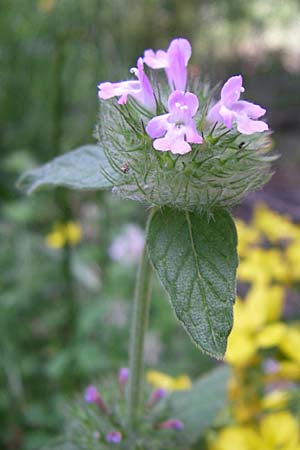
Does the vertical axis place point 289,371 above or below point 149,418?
below

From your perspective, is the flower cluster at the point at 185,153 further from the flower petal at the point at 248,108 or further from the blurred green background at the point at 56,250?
the blurred green background at the point at 56,250

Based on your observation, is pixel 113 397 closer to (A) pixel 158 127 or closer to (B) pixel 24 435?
(A) pixel 158 127

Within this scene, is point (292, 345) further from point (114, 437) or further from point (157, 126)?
point (157, 126)

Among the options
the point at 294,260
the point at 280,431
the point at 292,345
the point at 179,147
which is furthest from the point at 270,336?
the point at 179,147

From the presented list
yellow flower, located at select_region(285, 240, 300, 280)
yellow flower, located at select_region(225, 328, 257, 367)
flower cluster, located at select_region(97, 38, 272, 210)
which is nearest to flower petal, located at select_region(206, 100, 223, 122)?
flower cluster, located at select_region(97, 38, 272, 210)

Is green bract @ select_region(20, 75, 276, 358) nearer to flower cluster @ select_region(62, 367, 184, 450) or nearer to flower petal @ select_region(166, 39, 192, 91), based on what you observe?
flower petal @ select_region(166, 39, 192, 91)
